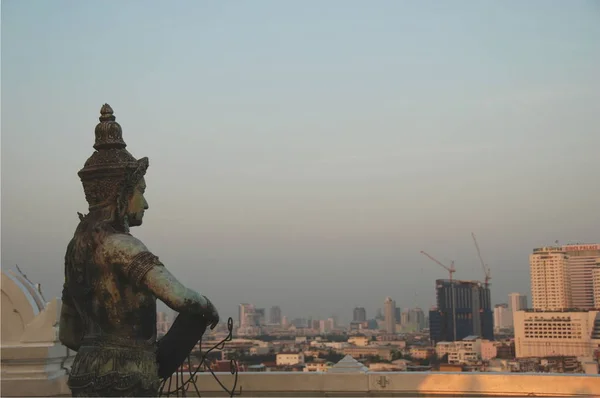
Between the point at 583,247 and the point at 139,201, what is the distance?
131m

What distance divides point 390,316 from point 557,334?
1487 inches

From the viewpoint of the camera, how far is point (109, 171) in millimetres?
4684

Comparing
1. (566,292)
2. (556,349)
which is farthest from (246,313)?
(566,292)

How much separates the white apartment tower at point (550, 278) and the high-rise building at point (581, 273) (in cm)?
83

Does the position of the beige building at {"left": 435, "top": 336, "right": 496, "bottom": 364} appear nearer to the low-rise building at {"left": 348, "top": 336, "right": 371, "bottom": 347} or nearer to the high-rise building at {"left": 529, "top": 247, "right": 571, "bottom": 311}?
the low-rise building at {"left": 348, "top": 336, "right": 371, "bottom": 347}

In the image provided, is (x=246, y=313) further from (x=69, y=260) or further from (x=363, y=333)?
(x=69, y=260)

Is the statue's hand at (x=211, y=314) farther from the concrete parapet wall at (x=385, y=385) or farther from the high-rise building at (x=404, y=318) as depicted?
the high-rise building at (x=404, y=318)

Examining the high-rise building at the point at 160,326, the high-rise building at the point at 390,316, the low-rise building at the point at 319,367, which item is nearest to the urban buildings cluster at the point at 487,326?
the high-rise building at the point at 390,316

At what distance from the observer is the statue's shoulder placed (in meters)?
4.40

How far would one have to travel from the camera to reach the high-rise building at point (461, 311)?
5837 inches

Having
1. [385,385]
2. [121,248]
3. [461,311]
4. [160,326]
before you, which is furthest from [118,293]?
[461,311]

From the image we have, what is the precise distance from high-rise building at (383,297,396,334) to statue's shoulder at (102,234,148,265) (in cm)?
14302

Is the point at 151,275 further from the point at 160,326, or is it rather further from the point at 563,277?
the point at 563,277

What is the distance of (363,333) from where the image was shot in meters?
135
